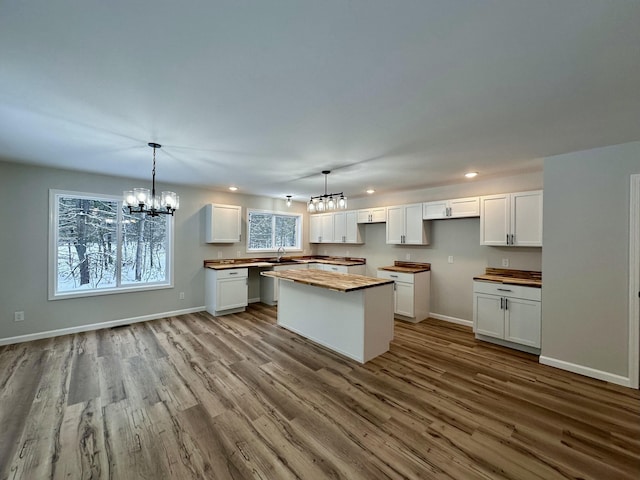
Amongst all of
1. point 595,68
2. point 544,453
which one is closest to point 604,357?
point 544,453

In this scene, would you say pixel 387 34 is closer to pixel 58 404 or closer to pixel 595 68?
pixel 595 68

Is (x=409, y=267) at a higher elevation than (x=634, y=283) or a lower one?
lower

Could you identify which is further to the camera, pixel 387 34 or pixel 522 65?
pixel 522 65

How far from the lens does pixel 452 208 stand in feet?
14.5

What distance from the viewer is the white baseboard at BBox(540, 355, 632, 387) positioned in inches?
106

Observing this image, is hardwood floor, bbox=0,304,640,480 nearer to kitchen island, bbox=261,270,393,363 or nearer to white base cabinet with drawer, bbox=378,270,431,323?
kitchen island, bbox=261,270,393,363

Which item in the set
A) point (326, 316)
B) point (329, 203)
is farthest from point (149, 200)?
point (326, 316)

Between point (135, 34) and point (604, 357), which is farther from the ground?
point (135, 34)

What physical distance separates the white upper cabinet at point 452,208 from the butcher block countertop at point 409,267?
0.92 m

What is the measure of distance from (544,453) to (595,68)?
2.48 meters

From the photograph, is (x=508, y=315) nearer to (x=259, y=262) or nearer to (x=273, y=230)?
(x=259, y=262)

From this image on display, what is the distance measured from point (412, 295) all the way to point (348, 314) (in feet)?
5.93

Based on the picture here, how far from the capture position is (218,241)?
5309mm

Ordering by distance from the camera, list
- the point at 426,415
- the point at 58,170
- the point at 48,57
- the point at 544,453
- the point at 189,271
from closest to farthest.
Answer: the point at 48,57
the point at 544,453
the point at 426,415
the point at 58,170
the point at 189,271
